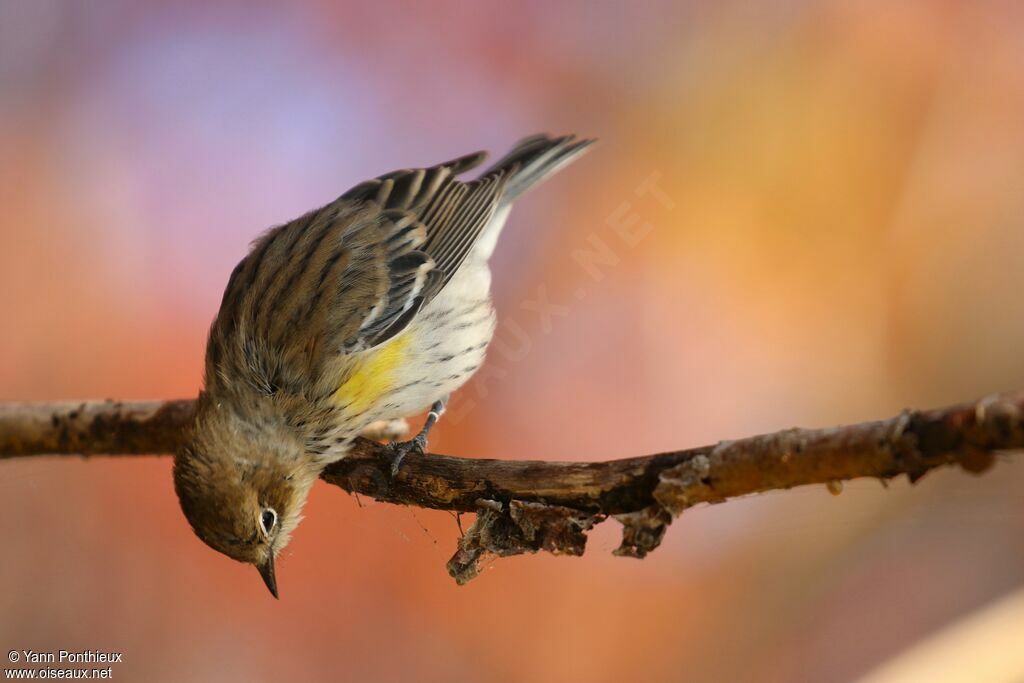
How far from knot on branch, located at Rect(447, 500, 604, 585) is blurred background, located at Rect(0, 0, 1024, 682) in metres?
0.50

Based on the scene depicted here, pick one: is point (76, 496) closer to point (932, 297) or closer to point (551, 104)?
point (551, 104)

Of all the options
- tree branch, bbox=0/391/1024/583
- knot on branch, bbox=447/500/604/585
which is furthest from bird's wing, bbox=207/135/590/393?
Result: knot on branch, bbox=447/500/604/585

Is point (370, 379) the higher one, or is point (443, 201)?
point (443, 201)

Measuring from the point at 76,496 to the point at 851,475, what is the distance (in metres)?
1.81

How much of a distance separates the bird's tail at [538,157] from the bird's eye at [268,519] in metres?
1.16

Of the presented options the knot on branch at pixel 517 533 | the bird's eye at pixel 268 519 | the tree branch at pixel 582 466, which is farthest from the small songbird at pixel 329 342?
the knot on branch at pixel 517 533

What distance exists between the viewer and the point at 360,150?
2.46 metres

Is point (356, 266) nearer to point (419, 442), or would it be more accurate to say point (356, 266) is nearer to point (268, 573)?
point (419, 442)

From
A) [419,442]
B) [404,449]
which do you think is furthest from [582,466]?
[419,442]

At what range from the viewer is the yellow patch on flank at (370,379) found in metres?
2.03

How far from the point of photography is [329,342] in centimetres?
208

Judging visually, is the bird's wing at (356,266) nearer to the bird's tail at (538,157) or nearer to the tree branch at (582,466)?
the bird's tail at (538,157)

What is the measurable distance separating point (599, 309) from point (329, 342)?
0.79 metres

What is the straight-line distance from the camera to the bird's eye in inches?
76.0
